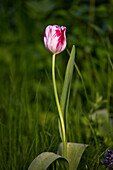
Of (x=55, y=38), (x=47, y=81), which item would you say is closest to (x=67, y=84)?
(x=55, y=38)

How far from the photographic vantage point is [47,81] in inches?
65.9

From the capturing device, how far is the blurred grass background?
0.93m

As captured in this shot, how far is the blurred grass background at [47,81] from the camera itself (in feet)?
3.06

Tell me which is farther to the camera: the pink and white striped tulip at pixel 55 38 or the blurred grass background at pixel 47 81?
the blurred grass background at pixel 47 81

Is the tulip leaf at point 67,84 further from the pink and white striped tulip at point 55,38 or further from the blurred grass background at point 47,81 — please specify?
the blurred grass background at point 47,81

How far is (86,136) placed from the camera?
1.19m

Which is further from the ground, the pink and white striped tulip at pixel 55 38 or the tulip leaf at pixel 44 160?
the pink and white striped tulip at pixel 55 38

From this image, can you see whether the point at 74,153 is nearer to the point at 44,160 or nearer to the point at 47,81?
the point at 44,160

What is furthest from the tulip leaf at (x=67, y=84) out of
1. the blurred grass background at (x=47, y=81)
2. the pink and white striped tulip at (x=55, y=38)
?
the blurred grass background at (x=47, y=81)

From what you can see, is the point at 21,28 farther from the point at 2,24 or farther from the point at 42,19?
the point at 42,19

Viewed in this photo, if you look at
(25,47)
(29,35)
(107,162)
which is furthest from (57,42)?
(29,35)

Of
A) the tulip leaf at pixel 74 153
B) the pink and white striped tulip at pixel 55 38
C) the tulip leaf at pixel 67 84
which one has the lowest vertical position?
the tulip leaf at pixel 74 153

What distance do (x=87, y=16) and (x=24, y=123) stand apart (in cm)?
103

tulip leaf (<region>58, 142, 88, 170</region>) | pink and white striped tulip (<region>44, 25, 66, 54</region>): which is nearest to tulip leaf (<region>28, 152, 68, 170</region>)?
tulip leaf (<region>58, 142, 88, 170</region>)
